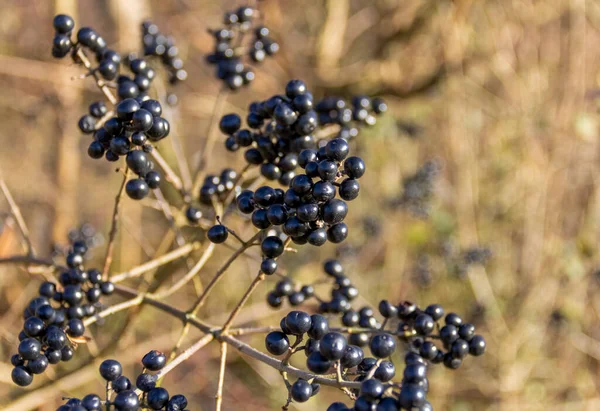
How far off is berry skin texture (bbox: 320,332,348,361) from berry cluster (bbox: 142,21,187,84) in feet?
5.88

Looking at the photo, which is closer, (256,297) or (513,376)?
(513,376)

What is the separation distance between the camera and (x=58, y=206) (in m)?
5.12

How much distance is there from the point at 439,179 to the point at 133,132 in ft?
15.2

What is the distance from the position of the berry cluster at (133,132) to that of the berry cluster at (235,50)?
939 mm

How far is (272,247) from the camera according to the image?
5.48ft

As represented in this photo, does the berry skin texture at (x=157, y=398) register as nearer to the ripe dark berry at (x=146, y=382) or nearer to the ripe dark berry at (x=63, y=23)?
the ripe dark berry at (x=146, y=382)

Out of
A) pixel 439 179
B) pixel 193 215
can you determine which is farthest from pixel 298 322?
pixel 439 179

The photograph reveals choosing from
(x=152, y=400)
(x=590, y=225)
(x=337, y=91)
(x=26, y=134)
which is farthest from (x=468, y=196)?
(x=26, y=134)

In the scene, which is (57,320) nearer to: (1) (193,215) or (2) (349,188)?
(1) (193,215)

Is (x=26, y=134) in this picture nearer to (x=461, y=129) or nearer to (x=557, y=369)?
(x=461, y=129)

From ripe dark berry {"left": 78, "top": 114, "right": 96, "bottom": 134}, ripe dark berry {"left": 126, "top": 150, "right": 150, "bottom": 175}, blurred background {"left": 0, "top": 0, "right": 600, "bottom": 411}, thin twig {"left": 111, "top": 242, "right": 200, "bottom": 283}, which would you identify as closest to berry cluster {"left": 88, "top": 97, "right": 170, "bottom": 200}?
ripe dark berry {"left": 126, "top": 150, "right": 150, "bottom": 175}

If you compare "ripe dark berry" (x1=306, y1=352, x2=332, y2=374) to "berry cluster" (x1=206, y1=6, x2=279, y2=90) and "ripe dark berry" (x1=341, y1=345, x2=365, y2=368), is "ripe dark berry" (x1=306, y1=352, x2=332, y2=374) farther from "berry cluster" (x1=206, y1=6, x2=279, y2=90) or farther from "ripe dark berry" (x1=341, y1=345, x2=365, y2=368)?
"berry cluster" (x1=206, y1=6, x2=279, y2=90)

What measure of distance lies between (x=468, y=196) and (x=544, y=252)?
0.99m

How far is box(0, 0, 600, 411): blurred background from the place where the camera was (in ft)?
17.0
